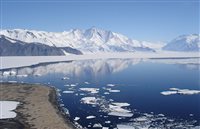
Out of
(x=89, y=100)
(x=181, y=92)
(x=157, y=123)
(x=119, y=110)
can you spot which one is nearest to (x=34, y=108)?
(x=89, y=100)

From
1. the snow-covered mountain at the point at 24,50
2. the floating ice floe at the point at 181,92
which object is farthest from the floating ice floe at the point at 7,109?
the snow-covered mountain at the point at 24,50

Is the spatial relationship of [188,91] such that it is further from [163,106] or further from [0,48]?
[0,48]

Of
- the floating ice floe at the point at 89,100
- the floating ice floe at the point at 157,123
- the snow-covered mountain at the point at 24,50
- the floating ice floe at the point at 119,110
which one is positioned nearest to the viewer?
the floating ice floe at the point at 157,123

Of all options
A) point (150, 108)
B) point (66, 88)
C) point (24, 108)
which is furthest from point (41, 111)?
point (66, 88)

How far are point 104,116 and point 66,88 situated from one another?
60.0 feet

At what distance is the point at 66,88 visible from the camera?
1934 inches

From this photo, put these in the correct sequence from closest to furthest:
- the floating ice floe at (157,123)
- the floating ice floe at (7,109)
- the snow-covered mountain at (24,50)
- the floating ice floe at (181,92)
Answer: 1. the floating ice floe at (157,123)
2. the floating ice floe at (7,109)
3. the floating ice floe at (181,92)
4. the snow-covered mountain at (24,50)

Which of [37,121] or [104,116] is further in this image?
[104,116]

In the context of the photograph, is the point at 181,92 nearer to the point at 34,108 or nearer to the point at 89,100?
the point at 89,100

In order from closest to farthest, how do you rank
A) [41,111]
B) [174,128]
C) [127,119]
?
[174,128] < [127,119] < [41,111]

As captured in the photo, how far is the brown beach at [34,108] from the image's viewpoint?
2789 centimetres

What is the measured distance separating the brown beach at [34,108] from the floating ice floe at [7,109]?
0.48m

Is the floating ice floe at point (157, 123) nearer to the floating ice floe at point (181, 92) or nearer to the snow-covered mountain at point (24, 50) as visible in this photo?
the floating ice floe at point (181, 92)

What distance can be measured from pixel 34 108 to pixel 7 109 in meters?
2.57
